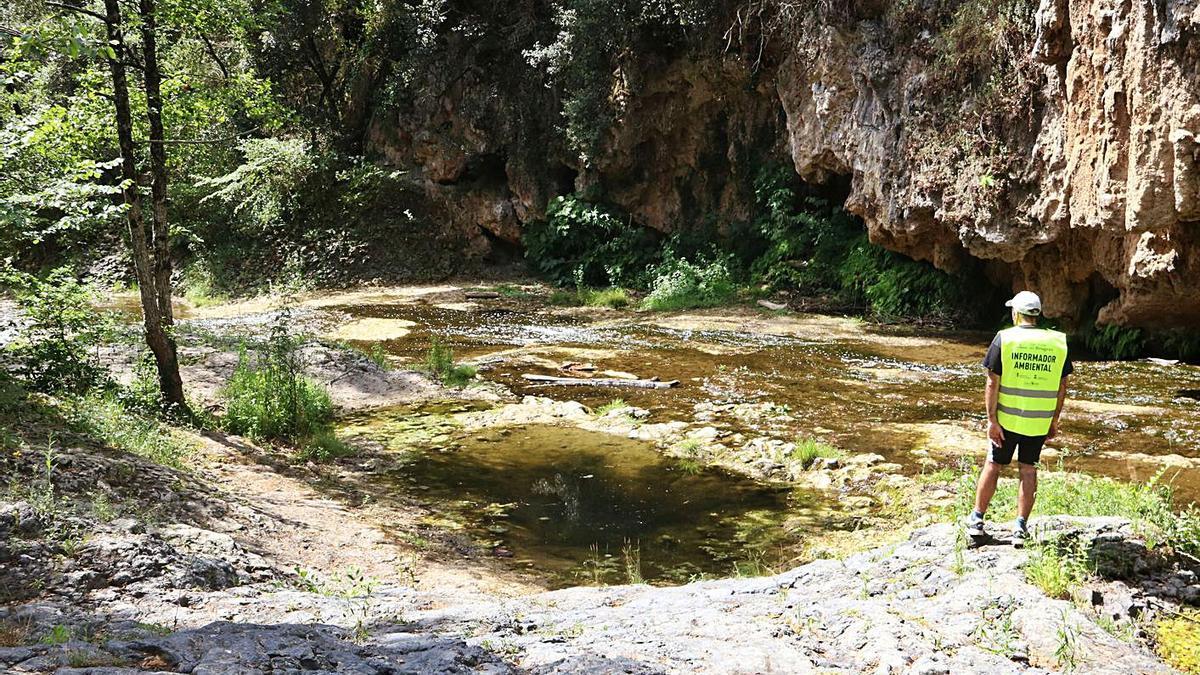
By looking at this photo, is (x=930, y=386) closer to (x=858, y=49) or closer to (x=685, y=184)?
(x=858, y=49)

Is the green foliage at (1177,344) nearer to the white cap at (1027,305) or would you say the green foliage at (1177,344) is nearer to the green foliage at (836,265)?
the green foliage at (836,265)

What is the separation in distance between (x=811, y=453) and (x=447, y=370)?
605 centimetres

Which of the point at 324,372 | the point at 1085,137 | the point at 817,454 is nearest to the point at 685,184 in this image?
the point at 1085,137

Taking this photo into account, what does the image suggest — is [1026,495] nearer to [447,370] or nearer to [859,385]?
[859,385]

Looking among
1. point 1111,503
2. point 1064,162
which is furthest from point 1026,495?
point 1064,162

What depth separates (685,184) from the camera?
22016 mm

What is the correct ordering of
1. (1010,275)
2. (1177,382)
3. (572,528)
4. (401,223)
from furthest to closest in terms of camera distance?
(401,223) < (1010,275) < (1177,382) < (572,528)

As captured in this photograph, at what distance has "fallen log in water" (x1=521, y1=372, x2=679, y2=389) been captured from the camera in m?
11.1

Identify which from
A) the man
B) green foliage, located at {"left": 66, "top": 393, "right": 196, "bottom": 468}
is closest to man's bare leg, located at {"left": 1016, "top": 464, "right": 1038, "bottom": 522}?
the man

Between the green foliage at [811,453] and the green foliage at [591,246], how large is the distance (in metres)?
14.1

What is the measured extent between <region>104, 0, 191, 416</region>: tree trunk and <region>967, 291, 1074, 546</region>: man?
22.9 feet

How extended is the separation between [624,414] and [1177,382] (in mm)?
7440

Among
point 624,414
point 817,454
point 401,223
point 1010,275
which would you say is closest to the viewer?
point 817,454

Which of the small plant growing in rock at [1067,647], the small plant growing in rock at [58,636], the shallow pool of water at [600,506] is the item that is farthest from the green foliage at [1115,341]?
the small plant growing in rock at [58,636]
